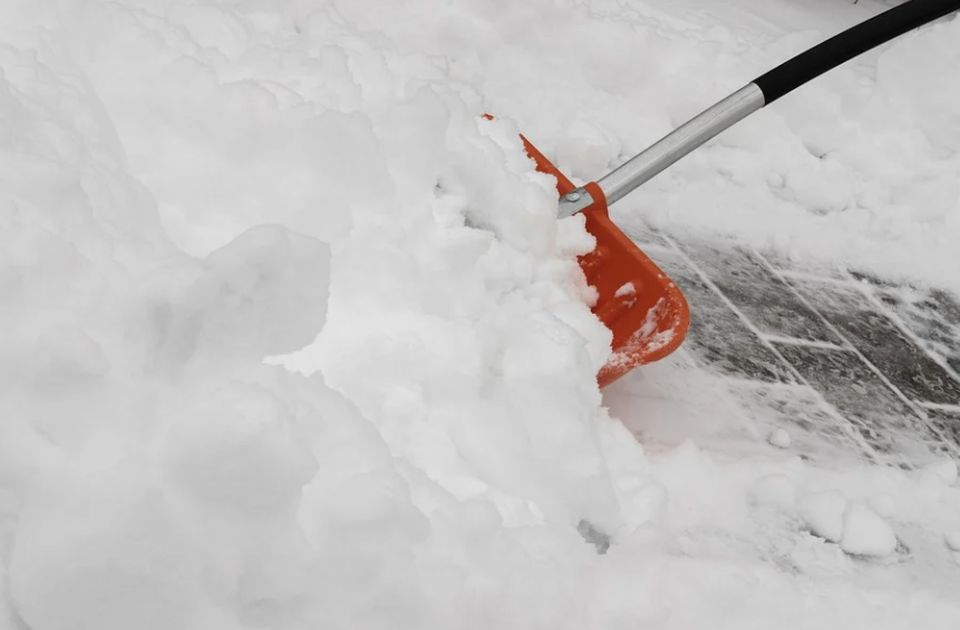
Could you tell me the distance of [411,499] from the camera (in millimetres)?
872

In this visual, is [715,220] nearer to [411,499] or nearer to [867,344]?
[867,344]

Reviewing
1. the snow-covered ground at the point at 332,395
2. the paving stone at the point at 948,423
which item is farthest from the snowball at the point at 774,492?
the paving stone at the point at 948,423

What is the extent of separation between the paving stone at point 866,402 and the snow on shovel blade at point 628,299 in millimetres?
405

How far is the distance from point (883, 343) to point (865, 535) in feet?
2.20

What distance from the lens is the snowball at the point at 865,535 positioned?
1325mm

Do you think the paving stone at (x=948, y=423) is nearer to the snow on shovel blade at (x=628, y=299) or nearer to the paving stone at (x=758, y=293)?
the paving stone at (x=758, y=293)

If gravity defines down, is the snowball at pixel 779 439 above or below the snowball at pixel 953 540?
below

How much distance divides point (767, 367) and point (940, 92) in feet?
4.82

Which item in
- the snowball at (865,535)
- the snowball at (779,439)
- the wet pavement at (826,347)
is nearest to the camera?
the snowball at (865,535)

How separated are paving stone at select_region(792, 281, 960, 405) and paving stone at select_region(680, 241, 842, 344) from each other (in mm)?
50

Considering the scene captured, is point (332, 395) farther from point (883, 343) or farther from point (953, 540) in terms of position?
point (883, 343)

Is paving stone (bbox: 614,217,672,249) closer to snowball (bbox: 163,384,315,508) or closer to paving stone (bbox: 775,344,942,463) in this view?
paving stone (bbox: 775,344,942,463)

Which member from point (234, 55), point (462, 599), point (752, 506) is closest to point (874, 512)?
point (752, 506)

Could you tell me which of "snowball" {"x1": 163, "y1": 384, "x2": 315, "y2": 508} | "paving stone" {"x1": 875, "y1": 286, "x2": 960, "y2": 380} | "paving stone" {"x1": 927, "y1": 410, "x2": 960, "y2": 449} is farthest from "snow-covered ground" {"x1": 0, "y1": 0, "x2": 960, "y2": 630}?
"paving stone" {"x1": 875, "y1": 286, "x2": 960, "y2": 380}
